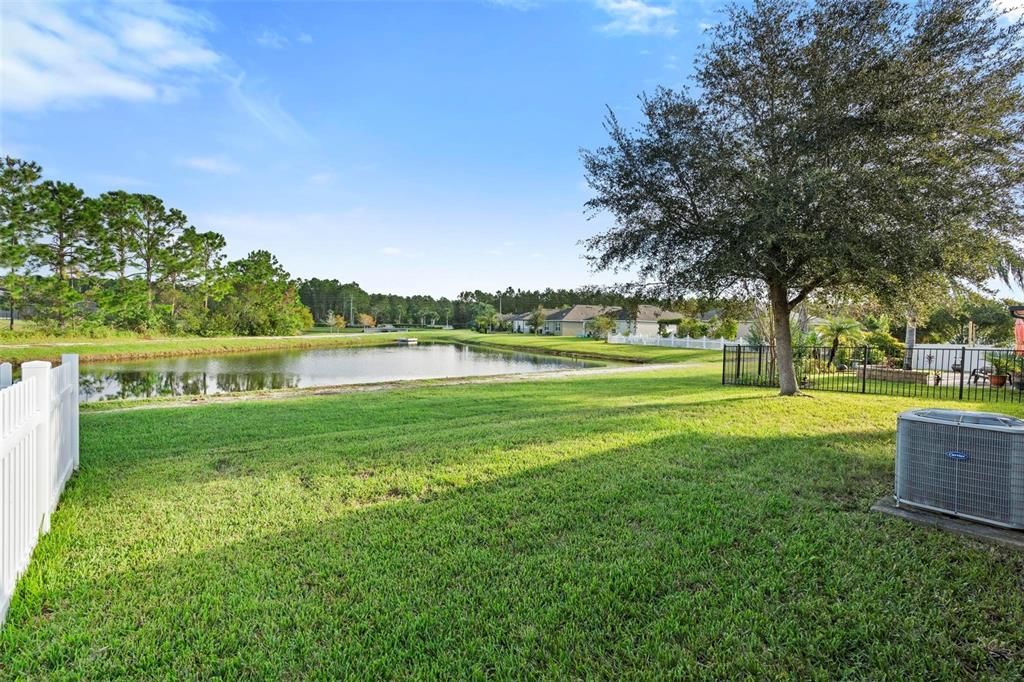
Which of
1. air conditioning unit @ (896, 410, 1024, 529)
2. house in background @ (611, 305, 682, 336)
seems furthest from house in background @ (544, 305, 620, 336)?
air conditioning unit @ (896, 410, 1024, 529)

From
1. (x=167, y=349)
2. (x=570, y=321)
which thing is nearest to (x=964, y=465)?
(x=167, y=349)

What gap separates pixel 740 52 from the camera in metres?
9.62

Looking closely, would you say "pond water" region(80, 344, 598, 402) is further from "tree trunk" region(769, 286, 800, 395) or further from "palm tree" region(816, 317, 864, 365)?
"palm tree" region(816, 317, 864, 365)

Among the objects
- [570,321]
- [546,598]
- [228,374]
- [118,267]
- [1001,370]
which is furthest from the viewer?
[570,321]

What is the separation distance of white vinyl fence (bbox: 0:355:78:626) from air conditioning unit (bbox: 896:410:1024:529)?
5.58 m

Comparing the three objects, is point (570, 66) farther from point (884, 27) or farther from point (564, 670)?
point (564, 670)

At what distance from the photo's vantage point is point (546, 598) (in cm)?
258

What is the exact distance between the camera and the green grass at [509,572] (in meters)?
2.17

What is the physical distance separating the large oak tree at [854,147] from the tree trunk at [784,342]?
0.53 metres

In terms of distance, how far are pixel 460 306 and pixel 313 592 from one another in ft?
302

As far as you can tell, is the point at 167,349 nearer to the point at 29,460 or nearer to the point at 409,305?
the point at 29,460

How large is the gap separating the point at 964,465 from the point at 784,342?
759 cm

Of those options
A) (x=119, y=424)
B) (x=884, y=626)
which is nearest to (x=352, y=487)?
(x=884, y=626)

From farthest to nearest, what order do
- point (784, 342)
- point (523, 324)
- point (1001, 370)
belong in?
point (523, 324)
point (1001, 370)
point (784, 342)
